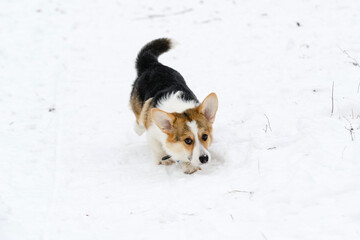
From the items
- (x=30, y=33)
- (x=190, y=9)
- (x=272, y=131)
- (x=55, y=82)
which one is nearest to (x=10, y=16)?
(x=30, y=33)

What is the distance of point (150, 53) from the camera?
5.86 meters

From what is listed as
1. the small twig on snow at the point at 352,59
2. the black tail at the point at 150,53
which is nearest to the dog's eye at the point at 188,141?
the black tail at the point at 150,53

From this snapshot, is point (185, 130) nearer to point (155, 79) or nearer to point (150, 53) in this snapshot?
point (155, 79)

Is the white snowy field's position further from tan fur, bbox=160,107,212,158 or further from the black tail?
the black tail

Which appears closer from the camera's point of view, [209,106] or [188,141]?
[188,141]

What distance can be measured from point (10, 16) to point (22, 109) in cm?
486

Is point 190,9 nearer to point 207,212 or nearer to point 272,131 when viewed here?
point 272,131

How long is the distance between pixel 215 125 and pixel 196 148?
4.57 feet

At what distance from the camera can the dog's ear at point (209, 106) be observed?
4.20 metres

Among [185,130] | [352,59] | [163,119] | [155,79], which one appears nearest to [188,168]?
[185,130]

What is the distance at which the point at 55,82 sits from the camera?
723 centimetres

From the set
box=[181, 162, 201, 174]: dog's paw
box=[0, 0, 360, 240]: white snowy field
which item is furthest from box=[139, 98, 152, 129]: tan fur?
box=[181, 162, 201, 174]: dog's paw

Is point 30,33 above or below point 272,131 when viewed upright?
below

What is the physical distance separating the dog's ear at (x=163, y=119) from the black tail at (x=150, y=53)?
171 cm
